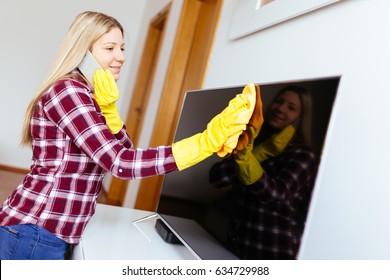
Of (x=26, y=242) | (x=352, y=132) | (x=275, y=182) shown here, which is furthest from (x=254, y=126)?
(x=26, y=242)

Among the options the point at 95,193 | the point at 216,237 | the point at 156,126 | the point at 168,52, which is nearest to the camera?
the point at 216,237

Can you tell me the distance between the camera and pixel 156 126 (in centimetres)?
328

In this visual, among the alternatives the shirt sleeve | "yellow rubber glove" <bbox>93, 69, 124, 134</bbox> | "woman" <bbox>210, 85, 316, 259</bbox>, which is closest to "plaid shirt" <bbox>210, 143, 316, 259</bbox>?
"woman" <bbox>210, 85, 316, 259</bbox>

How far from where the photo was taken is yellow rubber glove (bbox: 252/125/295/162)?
3.34ft

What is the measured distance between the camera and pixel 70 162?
4.13 feet

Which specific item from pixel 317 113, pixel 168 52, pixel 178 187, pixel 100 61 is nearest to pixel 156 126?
pixel 168 52

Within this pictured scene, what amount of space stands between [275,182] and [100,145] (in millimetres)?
494

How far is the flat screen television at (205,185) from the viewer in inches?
36.9

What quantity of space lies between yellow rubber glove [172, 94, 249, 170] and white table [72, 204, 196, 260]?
49cm

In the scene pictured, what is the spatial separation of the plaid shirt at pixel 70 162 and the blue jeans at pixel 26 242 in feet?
0.07

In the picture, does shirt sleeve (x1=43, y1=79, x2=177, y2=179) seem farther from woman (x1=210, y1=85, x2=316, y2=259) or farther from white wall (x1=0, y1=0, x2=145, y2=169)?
white wall (x1=0, y1=0, x2=145, y2=169)

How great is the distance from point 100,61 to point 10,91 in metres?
3.98
